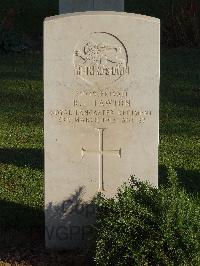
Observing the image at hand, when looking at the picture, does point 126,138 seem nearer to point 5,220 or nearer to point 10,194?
point 5,220

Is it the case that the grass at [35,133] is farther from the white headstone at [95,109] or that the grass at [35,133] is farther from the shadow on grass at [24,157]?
the white headstone at [95,109]

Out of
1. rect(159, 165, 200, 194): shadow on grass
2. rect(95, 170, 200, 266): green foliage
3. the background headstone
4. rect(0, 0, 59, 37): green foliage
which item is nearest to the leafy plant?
rect(0, 0, 59, 37): green foliage

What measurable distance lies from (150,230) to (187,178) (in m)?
2.67

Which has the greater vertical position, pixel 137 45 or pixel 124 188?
pixel 137 45

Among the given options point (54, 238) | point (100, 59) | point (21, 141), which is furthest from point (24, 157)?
point (100, 59)

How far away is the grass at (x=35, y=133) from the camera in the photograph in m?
6.62

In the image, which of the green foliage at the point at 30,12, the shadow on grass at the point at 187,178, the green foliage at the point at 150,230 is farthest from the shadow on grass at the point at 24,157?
the green foliage at the point at 30,12

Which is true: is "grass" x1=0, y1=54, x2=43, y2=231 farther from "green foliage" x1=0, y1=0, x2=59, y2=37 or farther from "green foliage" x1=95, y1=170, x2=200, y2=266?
"green foliage" x1=0, y1=0, x2=59, y2=37

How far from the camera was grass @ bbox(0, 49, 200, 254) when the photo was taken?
6.62 metres

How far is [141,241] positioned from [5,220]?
5.37 ft

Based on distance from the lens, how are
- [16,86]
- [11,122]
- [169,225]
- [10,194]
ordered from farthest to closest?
[16,86]
[11,122]
[10,194]
[169,225]

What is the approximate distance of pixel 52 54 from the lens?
17.0ft

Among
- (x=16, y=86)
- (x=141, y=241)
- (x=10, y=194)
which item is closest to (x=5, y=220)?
(x=10, y=194)

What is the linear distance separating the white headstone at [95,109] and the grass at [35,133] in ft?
2.20
